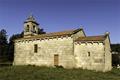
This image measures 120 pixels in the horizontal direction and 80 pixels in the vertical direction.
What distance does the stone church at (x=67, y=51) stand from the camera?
1052 inches

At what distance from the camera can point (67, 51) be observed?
93.7 ft

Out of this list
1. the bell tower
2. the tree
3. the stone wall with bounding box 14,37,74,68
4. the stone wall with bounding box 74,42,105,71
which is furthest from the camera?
the tree

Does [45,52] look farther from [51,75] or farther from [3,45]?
[3,45]

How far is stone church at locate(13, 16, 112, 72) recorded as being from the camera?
26.7m

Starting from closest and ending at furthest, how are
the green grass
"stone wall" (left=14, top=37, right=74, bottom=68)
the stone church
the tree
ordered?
the green grass
the stone church
"stone wall" (left=14, top=37, right=74, bottom=68)
the tree

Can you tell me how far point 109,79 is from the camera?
66.7 ft

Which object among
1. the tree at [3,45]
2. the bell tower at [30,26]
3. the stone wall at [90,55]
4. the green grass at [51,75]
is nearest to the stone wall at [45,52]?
the stone wall at [90,55]

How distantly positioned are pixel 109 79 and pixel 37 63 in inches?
532

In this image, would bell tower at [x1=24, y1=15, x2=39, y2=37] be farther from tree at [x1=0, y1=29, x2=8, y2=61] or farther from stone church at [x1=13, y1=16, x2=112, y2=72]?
tree at [x1=0, y1=29, x2=8, y2=61]

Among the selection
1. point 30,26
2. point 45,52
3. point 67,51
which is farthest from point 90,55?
point 30,26

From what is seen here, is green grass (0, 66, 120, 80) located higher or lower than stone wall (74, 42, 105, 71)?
lower

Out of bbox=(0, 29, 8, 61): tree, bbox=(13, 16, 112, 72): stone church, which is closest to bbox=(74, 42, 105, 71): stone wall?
bbox=(13, 16, 112, 72): stone church

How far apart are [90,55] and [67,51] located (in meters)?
3.32

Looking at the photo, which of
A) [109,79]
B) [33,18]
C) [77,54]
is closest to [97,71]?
[77,54]
